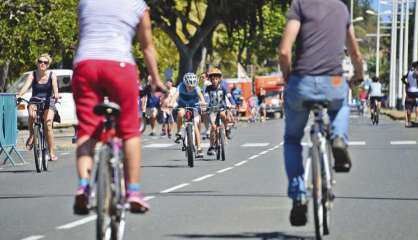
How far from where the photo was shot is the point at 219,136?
2320 centimetres

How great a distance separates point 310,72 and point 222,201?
14.5ft

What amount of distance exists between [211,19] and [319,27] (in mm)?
46659

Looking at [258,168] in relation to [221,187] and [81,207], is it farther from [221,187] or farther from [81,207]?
[81,207]

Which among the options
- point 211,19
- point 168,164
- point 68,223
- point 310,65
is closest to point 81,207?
point 310,65

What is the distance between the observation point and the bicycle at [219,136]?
910 inches

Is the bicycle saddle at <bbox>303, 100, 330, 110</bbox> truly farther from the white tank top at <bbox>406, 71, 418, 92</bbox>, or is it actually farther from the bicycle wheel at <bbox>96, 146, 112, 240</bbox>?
the white tank top at <bbox>406, 71, 418, 92</bbox>

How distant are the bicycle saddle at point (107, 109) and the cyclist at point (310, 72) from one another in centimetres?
159

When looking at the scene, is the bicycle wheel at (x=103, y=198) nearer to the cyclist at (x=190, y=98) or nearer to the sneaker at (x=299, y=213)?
the sneaker at (x=299, y=213)

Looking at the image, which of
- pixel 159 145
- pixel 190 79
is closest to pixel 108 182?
pixel 190 79

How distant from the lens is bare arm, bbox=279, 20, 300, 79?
9.49 m

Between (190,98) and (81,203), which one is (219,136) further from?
(81,203)

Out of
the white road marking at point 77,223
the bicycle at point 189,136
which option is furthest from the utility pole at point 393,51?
the white road marking at point 77,223

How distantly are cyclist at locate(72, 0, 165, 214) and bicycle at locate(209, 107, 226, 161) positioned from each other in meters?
14.2

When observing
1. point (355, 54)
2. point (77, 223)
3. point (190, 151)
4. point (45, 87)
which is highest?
point (355, 54)
